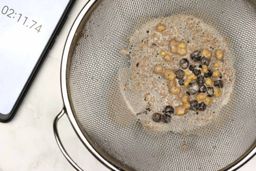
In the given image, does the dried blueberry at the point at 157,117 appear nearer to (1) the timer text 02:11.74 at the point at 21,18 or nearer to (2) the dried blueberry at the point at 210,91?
(2) the dried blueberry at the point at 210,91

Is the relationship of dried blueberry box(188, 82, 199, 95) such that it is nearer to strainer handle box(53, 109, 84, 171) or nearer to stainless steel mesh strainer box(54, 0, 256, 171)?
stainless steel mesh strainer box(54, 0, 256, 171)

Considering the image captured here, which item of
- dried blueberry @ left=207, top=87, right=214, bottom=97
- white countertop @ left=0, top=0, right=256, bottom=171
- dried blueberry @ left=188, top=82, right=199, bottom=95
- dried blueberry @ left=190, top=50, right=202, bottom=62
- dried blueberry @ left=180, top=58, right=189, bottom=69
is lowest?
white countertop @ left=0, top=0, right=256, bottom=171

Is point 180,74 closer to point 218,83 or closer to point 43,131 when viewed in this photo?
point 218,83

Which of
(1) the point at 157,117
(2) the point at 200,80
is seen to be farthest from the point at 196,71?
(1) the point at 157,117

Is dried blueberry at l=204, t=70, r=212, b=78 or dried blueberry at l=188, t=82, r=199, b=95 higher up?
dried blueberry at l=204, t=70, r=212, b=78

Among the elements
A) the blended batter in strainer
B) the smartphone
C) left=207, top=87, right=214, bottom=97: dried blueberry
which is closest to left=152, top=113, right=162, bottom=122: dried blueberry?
the blended batter in strainer

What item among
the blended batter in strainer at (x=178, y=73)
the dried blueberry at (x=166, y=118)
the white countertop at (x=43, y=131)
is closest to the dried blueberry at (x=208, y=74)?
the blended batter in strainer at (x=178, y=73)
